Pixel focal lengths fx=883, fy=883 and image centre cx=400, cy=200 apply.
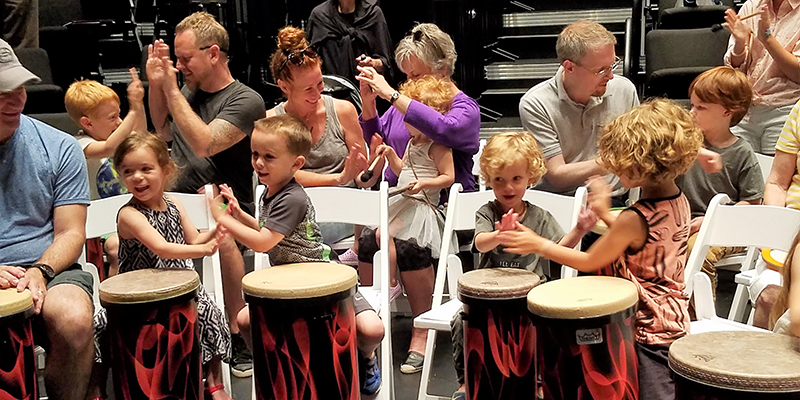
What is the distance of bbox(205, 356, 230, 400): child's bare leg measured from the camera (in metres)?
3.11

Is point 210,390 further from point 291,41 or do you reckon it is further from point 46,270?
point 291,41

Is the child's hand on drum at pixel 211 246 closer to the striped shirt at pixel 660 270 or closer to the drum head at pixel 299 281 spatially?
the drum head at pixel 299 281

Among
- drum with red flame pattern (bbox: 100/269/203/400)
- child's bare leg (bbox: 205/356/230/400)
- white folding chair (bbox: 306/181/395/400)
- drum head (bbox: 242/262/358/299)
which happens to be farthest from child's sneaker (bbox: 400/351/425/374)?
drum with red flame pattern (bbox: 100/269/203/400)

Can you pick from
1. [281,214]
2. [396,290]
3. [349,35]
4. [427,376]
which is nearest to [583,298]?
[427,376]

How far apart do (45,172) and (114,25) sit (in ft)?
15.1

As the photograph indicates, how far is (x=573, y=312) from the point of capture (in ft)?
7.45

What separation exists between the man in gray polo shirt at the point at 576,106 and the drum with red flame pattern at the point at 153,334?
5.07ft

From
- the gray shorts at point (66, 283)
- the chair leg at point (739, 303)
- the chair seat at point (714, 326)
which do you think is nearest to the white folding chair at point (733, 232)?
the chair seat at point (714, 326)

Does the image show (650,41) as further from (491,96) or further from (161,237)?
(161,237)

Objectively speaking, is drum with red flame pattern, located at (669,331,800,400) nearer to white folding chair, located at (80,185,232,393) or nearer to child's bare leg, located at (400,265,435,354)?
child's bare leg, located at (400,265,435,354)

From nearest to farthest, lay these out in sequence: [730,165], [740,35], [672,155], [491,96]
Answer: [672,155] < [730,165] < [740,35] < [491,96]

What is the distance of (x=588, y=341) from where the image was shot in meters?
2.30

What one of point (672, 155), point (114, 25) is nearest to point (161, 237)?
point (672, 155)

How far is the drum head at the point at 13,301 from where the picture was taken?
252 cm
